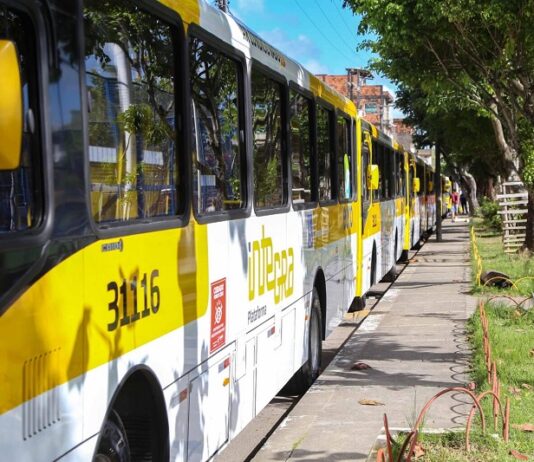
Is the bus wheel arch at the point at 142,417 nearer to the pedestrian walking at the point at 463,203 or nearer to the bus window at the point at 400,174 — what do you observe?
the bus window at the point at 400,174

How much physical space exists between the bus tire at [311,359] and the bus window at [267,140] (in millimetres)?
1896

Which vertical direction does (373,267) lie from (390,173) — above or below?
below

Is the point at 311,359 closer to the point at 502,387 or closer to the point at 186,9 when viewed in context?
A: the point at 502,387

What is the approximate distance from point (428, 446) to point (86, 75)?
3861mm

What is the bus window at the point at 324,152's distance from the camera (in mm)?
9875

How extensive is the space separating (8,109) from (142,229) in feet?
5.19

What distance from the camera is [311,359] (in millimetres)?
9359

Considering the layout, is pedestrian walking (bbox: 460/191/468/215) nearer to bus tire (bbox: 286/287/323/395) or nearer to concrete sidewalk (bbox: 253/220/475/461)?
concrete sidewalk (bbox: 253/220/475/461)

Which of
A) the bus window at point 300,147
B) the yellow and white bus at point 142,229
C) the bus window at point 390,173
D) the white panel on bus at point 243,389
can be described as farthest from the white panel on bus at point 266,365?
the bus window at point 390,173

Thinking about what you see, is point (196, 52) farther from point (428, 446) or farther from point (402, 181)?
point (402, 181)

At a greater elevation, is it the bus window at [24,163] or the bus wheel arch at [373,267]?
the bus window at [24,163]

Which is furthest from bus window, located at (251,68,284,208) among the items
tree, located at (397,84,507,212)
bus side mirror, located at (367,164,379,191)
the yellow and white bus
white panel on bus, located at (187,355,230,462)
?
tree, located at (397,84,507,212)

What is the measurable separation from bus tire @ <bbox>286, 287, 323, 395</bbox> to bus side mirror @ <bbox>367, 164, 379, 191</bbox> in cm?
447

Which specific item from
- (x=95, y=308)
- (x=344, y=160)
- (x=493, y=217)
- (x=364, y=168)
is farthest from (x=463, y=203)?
(x=95, y=308)
